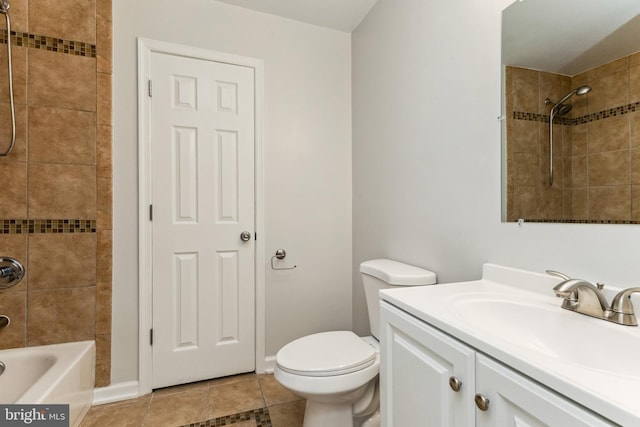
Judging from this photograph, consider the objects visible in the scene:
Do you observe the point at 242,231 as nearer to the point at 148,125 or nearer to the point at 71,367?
the point at 148,125

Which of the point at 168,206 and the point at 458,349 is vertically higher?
the point at 168,206

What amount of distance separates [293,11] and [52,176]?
177cm

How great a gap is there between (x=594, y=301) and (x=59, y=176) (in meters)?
2.36

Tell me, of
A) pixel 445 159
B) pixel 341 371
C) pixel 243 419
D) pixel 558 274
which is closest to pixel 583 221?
pixel 558 274

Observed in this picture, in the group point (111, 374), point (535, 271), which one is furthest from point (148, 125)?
point (535, 271)

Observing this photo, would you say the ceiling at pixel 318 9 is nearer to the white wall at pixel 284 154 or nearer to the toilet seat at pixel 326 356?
Result: the white wall at pixel 284 154

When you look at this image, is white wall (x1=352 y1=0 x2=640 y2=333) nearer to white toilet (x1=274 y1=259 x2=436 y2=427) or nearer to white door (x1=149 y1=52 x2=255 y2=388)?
white toilet (x1=274 y1=259 x2=436 y2=427)

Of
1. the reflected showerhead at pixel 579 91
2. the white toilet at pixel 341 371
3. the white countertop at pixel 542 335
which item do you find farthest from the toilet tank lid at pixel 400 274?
the reflected showerhead at pixel 579 91

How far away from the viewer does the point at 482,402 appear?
0.62m

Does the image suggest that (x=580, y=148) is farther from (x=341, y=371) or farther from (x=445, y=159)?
(x=341, y=371)

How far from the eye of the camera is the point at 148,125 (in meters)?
1.78

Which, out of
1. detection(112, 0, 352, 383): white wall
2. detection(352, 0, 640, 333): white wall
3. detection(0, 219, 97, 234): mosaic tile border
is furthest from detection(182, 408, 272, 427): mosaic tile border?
detection(0, 219, 97, 234): mosaic tile border

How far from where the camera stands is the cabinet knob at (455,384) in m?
0.68

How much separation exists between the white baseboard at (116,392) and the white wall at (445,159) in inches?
57.6
